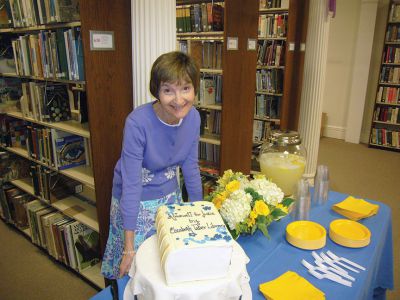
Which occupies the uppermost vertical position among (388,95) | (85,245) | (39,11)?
(39,11)

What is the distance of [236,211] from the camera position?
1.24 m

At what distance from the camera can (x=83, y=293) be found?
2.27 metres

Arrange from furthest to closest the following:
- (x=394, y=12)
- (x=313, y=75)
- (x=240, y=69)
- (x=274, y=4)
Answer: (x=394, y=12) < (x=274, y=4) < (x=313, y=75) < (x=240, y=69)

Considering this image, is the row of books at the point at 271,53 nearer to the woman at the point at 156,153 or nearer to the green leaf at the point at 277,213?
the woman at the point at 156,153

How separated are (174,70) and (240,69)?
1.71m

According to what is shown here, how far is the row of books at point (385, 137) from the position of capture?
540 cm

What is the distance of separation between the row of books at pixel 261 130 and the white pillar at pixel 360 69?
2.67 m

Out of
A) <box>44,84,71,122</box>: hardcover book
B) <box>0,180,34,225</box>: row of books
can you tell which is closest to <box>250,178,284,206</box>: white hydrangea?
<box>44,84,71,122</box>: hardcover book

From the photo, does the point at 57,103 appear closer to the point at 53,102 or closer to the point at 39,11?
the point at 53,102

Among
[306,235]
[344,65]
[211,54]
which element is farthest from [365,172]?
[306,235]

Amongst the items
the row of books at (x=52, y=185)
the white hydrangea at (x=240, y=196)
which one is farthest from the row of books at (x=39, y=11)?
the white hydrangea at (x=240, y=196)

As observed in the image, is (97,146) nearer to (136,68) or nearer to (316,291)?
(136,68)

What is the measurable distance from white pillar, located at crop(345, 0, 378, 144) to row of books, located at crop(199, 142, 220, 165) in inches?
145

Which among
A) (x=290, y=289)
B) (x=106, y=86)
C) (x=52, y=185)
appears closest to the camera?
(x=290, y=289)
